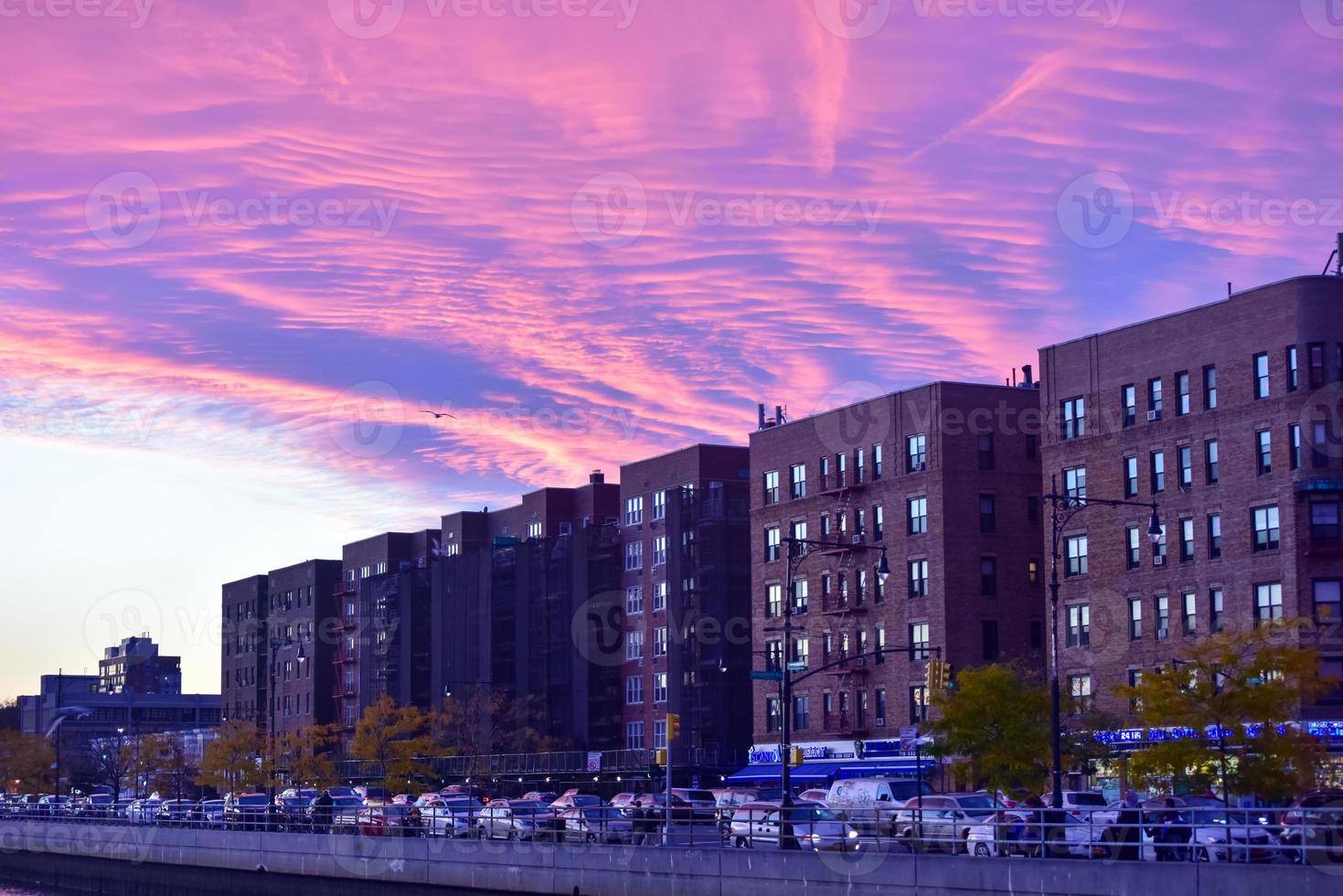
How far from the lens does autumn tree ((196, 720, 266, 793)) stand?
12412cm

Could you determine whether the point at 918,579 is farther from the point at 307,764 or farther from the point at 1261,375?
the point at 307,764

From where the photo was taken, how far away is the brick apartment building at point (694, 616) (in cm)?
11156

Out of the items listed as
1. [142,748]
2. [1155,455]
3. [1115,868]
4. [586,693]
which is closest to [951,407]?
[1155,455]

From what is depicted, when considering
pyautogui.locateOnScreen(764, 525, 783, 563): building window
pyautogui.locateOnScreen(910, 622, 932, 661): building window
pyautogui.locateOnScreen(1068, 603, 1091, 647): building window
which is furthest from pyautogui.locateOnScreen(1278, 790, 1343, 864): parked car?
pyautogui.locateOnScreen(764, 525, 783, 563): building window

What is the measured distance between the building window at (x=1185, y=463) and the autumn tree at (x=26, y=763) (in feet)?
396

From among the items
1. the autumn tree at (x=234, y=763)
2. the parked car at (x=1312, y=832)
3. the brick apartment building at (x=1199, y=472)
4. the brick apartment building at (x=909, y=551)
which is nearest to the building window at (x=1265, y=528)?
the brick apartment building at (x=1199, y=472)

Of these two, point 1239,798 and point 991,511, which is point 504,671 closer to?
point 991,511

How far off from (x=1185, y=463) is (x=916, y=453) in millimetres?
17187

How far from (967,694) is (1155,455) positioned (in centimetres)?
1705

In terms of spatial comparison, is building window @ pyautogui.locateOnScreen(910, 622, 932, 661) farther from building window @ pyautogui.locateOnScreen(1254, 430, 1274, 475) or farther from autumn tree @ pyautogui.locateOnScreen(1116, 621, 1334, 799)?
autumn tree @ pyautogui.locateOnScreen(1116, 621, 1334, 799)

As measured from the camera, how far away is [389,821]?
6694cm

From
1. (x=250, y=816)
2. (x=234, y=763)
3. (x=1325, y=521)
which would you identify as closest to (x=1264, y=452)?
(x=1325, y=521)

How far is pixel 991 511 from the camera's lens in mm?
92688

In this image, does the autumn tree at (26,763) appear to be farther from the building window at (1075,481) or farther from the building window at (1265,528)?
the building window at (1265,528)
